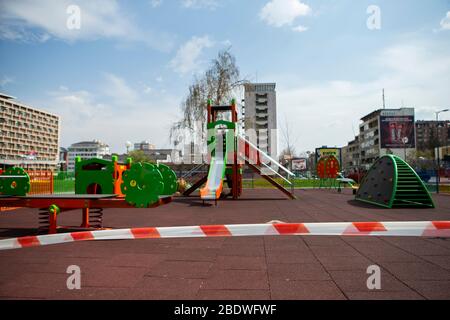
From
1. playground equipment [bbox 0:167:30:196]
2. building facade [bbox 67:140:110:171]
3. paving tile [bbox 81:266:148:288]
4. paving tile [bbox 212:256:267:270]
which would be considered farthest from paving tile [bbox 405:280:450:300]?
building facade [bbox 67:140:110:171]

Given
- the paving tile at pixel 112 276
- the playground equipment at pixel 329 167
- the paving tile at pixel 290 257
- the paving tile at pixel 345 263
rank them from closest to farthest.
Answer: the paving tile at pixel 112 276, the paving tile at pixel 345 263, the paving tile at pixel 290 257, the playground equipment at pixel 329 167

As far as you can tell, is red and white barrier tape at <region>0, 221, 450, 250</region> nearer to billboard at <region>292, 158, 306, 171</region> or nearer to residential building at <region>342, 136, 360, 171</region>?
billboard at <region>292, 158, 306, 171</region>

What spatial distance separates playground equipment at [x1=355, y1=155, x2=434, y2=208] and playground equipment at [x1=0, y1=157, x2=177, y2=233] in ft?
29.9

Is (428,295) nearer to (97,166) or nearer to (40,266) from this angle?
(40,266)

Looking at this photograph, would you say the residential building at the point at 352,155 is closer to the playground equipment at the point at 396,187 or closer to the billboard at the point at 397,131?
the billboard at the point at 397,131

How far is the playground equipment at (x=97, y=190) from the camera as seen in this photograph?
19.7ft

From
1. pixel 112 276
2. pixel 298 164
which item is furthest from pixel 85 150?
pixel 112 276

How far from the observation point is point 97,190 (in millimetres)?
8039

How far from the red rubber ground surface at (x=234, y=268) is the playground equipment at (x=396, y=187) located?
6482 mm

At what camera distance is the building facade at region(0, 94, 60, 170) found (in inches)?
4599

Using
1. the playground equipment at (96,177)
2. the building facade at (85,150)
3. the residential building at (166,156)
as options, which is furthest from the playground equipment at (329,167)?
the building facade at (85,150)

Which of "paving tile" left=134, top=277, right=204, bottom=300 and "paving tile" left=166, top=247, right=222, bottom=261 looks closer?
"paving tile" left=134, top=277, right=204, bottom=300

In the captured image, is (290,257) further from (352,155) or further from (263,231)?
(352,155)

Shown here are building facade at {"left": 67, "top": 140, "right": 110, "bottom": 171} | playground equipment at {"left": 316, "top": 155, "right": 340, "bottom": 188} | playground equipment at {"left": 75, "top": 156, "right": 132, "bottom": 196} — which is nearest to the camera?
playground equipment at {"left": 75, "top": 156, "right": 132, "bottom": 196}
